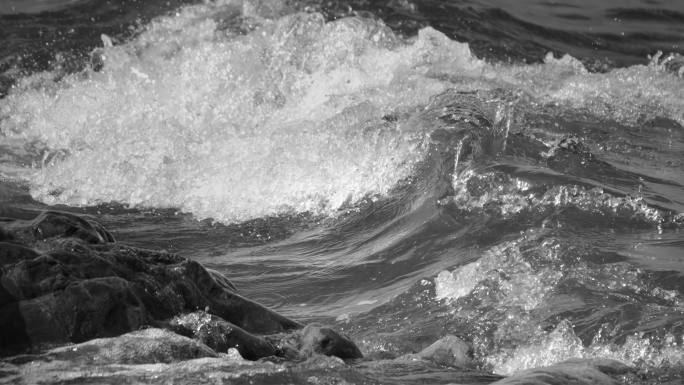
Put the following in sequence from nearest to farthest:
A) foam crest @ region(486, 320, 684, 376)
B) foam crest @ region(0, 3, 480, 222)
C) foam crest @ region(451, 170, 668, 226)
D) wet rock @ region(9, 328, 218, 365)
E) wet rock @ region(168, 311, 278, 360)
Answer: wet rock @ region(9, 328, 218, 365) < wet rock @ region(168, 311, 278, 360) < foam crest @ region(486, 320, 684, 376) < foam crest @ region(451, 170, 668, 226) < foam crest @ region(0, 3, 480, 222)

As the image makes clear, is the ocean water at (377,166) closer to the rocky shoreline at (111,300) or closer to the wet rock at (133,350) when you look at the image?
the wet rock at (133,350)

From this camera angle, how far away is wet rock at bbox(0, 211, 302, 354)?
288 centimetres

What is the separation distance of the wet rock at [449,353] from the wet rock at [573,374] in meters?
0.40

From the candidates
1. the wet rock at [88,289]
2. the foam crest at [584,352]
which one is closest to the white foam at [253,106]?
the foam crest at [584,352]

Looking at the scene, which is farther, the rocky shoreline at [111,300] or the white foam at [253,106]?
the white foam at [253,106]

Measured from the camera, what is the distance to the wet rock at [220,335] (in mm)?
3113

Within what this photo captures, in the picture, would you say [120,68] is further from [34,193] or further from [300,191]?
[300,191]

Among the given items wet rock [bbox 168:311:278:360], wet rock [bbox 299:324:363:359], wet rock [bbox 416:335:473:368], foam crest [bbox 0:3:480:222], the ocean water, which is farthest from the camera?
foam crest [bbox 0:3:480:222]

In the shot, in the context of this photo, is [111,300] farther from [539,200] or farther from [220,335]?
[539,200]

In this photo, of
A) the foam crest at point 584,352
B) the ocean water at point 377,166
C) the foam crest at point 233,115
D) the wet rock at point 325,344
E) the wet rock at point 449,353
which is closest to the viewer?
the wet rock at point 325,344

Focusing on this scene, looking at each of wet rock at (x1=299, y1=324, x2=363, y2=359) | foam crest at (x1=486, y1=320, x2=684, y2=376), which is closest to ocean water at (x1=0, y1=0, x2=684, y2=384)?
foam crest at (x1=486, y1=320, x2=684, y2=376)

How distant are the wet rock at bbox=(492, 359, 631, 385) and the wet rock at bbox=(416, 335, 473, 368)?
40cm

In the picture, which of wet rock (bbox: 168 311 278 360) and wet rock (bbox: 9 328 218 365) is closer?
wet rock (bbox: 9 328 218 365)

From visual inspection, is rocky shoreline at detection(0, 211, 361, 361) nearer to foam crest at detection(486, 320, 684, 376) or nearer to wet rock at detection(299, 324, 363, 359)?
wet rock at detection(299, 324, 363, 359)
